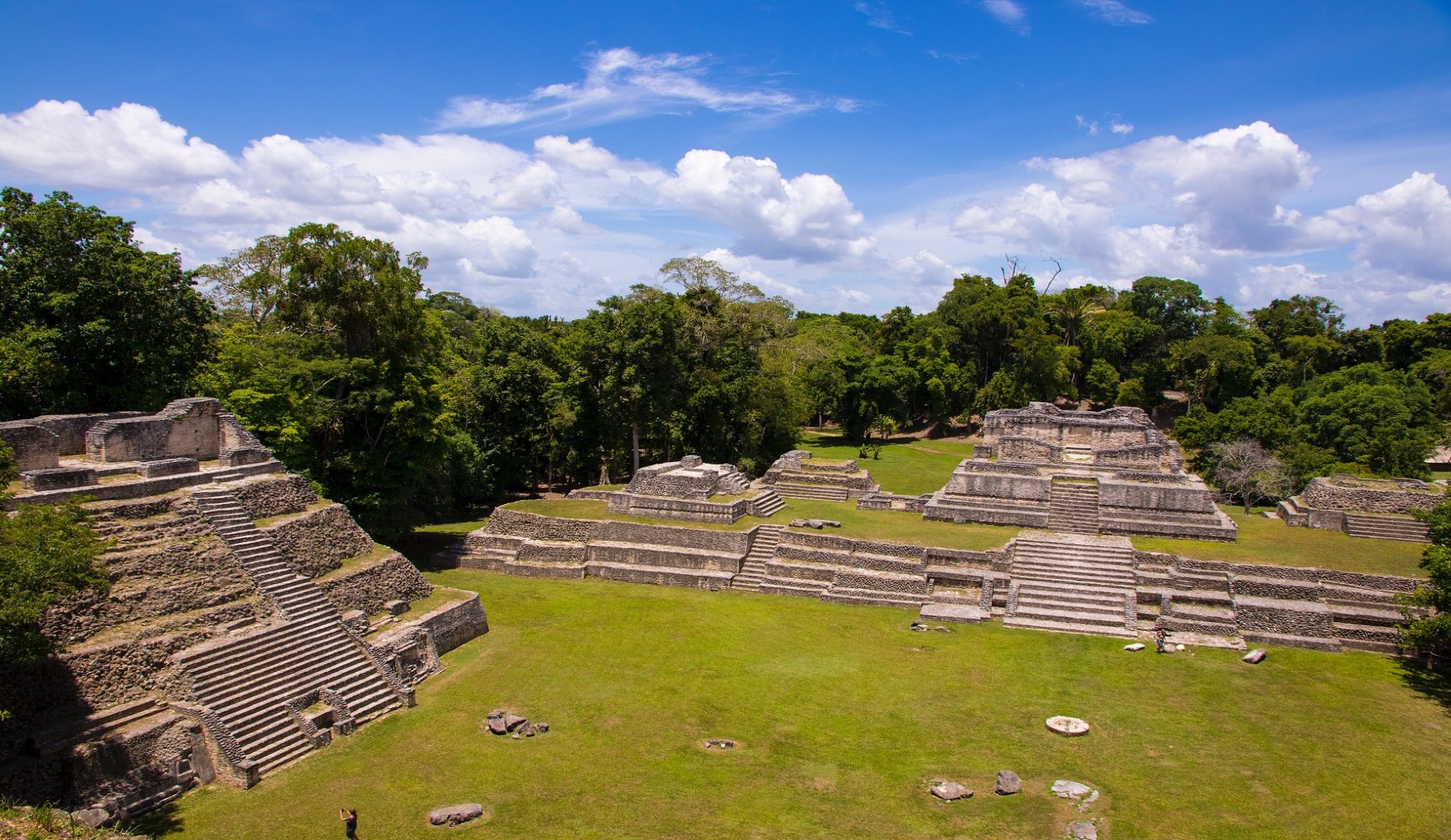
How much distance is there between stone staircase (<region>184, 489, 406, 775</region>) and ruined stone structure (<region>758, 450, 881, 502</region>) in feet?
58.6

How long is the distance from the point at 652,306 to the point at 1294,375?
43.6 m

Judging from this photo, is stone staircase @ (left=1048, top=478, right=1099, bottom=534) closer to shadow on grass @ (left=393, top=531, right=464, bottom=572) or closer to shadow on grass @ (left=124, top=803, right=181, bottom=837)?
shadow on grass @ (left=393, top=531, right=464, bottom=572)

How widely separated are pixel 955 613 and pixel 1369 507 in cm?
1416

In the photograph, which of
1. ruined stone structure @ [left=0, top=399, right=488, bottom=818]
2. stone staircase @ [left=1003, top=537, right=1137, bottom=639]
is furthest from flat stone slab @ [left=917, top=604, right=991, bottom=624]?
ruined stone structure @ [left=0, top=399, right=488, bottom=818]

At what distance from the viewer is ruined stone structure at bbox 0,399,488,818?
11.8 metres

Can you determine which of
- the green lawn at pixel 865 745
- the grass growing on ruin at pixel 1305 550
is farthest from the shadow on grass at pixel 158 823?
the grass growing on ruin at pixel 1305 550

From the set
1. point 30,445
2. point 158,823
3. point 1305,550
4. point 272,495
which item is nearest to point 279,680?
point 158,823

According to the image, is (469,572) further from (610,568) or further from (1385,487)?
(1385,487)

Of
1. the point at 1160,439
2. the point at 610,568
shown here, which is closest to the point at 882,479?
the point at 1160,439

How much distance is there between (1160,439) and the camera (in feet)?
104

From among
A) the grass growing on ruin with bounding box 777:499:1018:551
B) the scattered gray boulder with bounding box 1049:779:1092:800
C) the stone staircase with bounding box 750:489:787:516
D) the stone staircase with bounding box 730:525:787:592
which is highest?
the stone staircase with bounding box 750:489:787:516

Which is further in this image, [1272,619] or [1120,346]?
[1120,346]

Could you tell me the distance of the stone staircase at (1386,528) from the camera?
22.9 m

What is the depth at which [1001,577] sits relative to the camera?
68.5ft
